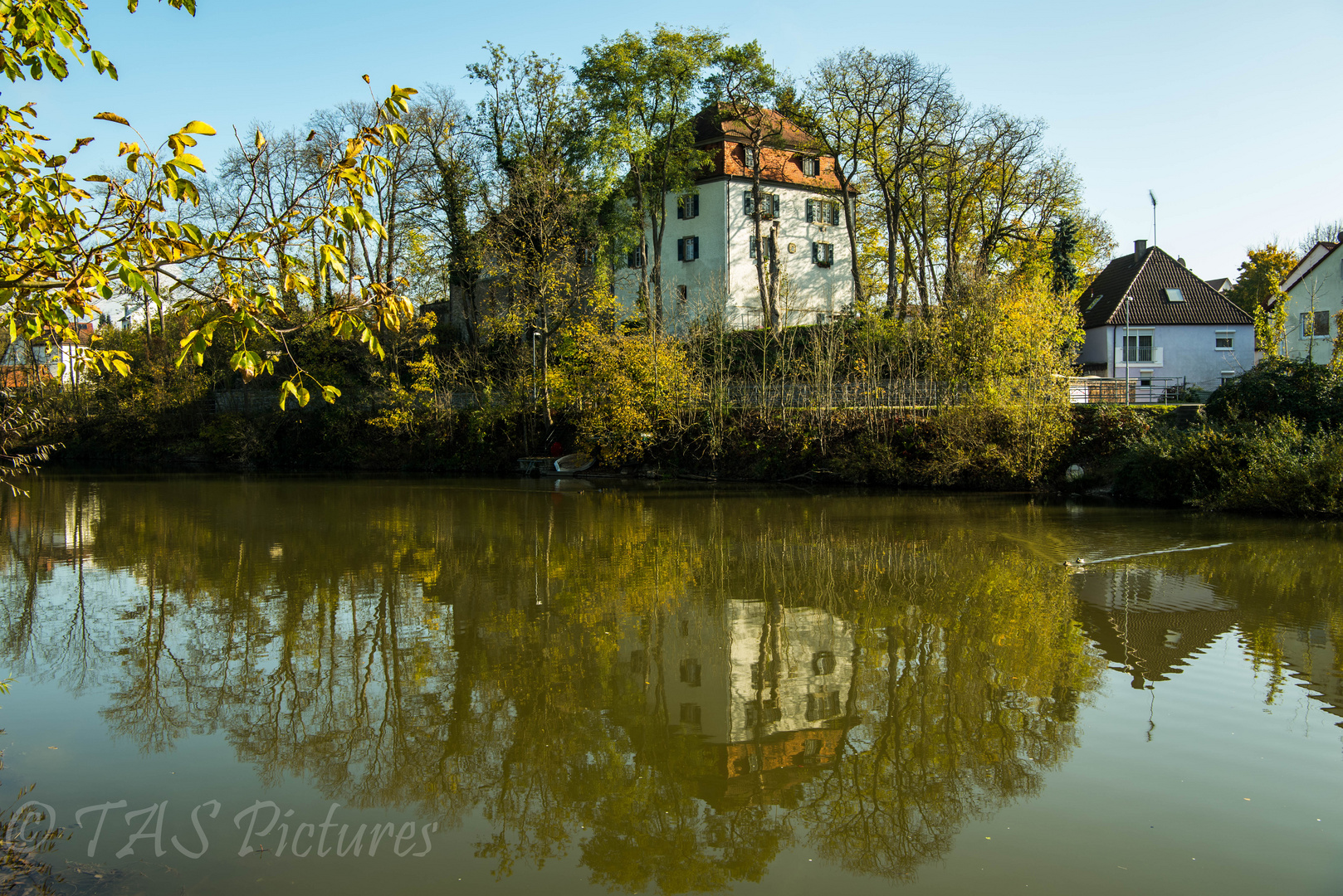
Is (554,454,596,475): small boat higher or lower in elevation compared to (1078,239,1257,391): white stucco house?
lower

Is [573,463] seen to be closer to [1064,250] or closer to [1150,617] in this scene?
[1150,617]

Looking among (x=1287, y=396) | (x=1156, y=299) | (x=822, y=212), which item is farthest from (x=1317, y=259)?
(x=822, y=212)

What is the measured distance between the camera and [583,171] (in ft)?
139

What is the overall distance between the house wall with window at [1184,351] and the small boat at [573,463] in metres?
29.0

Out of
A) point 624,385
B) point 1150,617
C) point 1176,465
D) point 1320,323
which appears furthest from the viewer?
point 1320,323

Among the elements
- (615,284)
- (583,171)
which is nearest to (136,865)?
(583,171)

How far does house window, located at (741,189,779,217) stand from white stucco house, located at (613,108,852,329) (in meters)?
0.04

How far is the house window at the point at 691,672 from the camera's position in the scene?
8719 mm

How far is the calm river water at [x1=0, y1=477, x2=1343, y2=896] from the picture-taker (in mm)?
5453

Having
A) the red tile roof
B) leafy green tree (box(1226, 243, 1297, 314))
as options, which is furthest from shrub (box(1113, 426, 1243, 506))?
leafy green tree (box(1226, 243, 1297, 314))

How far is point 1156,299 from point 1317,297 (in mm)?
7836

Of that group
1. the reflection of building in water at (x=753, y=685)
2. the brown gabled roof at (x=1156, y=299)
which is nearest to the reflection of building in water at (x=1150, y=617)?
the reflection of building in water at (x=753, y=685)

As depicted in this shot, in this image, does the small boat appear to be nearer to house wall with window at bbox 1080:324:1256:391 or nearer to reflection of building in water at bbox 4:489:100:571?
reflection of building in water at bbox 4:489:100:571

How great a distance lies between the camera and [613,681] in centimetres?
871
